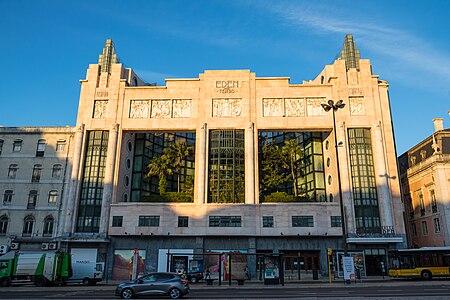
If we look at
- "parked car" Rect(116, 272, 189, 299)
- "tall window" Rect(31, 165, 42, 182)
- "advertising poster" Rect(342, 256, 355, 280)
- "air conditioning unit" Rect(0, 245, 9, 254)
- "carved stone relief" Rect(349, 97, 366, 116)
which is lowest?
"parked car" Rect(116, 272, 189, 299)

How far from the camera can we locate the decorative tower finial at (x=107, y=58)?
5403 cm

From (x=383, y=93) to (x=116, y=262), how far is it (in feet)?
137

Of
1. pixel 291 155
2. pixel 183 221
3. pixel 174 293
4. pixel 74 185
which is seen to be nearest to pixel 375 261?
pixel 291 155

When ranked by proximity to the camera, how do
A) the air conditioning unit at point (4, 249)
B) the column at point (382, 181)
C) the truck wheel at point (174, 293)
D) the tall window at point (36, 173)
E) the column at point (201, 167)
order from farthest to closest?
the tall window at point (36, 173)
the column at point (201, 167)
the column at point (382, 181)
the air conditioning unit at point (4, 249)
the truck wheel at point (174, 293)

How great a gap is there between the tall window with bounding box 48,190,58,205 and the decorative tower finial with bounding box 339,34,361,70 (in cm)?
4389

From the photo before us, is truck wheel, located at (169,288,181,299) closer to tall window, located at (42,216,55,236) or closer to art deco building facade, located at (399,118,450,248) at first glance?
tall window, located at (42,216,55,236)

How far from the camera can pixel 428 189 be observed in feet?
167

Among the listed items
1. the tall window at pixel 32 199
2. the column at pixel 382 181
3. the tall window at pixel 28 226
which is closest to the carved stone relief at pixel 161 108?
the tall window at pixel 32 199

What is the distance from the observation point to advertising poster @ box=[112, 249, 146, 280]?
4553 centimetres

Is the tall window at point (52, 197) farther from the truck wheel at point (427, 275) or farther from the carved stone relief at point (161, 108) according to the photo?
the truck wheel at point (427, 275)

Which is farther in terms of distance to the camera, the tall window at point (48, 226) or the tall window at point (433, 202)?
the tall window at point (433, 202)

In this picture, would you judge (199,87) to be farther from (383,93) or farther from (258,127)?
(383,93)

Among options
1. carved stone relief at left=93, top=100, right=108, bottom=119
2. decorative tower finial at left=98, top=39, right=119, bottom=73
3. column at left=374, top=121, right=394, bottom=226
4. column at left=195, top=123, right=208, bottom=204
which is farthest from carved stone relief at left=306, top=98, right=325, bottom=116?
decorative tower finial at left=98, top=39, right=119, bottom=73

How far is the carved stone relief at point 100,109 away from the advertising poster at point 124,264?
1862 centimetres
